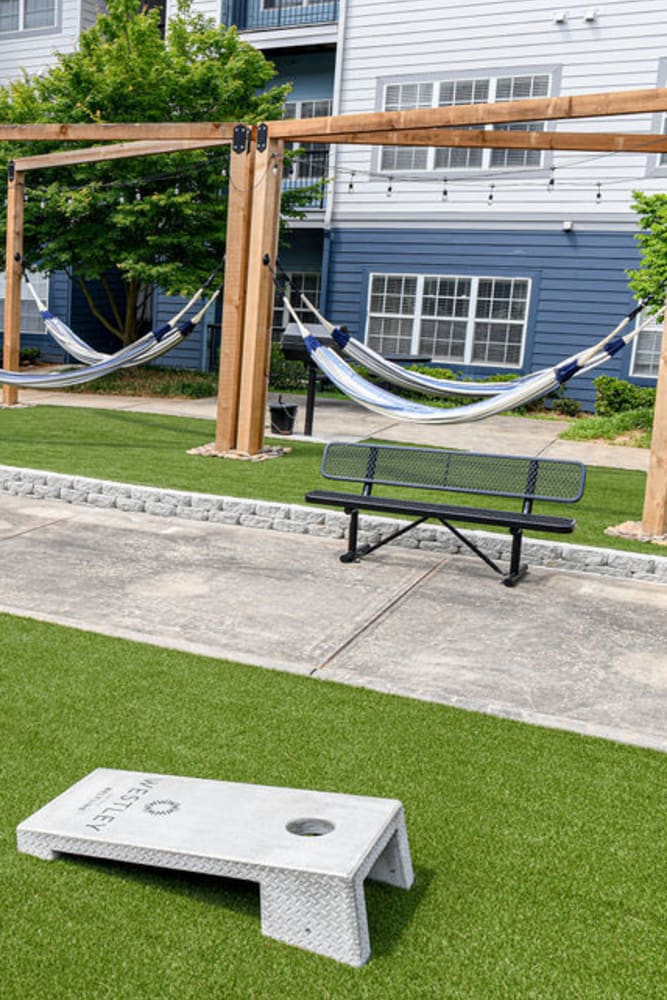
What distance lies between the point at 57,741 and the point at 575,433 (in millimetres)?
11330

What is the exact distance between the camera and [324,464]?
24.1ft

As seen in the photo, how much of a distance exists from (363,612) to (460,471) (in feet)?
7.25

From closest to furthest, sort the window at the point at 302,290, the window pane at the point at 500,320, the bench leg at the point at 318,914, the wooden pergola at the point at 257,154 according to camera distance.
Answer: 1. the bench leg at the point at 318,914
2. the wooden pergola at the point at 257,154
3. the window pane at the point at 500,320
4. the window at the point at 302,290

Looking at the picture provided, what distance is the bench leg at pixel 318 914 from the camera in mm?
2576

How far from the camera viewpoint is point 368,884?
3020 mm

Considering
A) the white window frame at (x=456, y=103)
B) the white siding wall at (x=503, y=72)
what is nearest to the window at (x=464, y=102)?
the white window frame at (x=456, y=103)

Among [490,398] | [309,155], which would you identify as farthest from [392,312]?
[490,398]

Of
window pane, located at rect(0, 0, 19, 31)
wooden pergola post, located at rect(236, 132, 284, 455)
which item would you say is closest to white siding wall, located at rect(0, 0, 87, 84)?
window pane, located at rect(0, 0, 19, 31)

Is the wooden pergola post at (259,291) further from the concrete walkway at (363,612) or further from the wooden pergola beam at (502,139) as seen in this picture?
the concrete walkway at (363,612)

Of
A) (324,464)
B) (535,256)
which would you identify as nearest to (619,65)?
(535,256)

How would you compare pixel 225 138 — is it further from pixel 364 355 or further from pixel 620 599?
pixel 620 599

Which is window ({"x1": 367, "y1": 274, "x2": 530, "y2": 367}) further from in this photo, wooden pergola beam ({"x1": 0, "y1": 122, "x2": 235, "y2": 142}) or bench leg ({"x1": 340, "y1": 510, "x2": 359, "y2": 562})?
bench leg ({"x1": 340, "y1": 510, "x2": 359, "y2": 562})

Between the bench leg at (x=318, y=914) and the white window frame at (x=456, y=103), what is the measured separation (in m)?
15.9

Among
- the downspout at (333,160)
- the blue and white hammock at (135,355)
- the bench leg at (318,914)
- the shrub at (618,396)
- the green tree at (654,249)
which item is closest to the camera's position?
the bench leg at (318,914)
